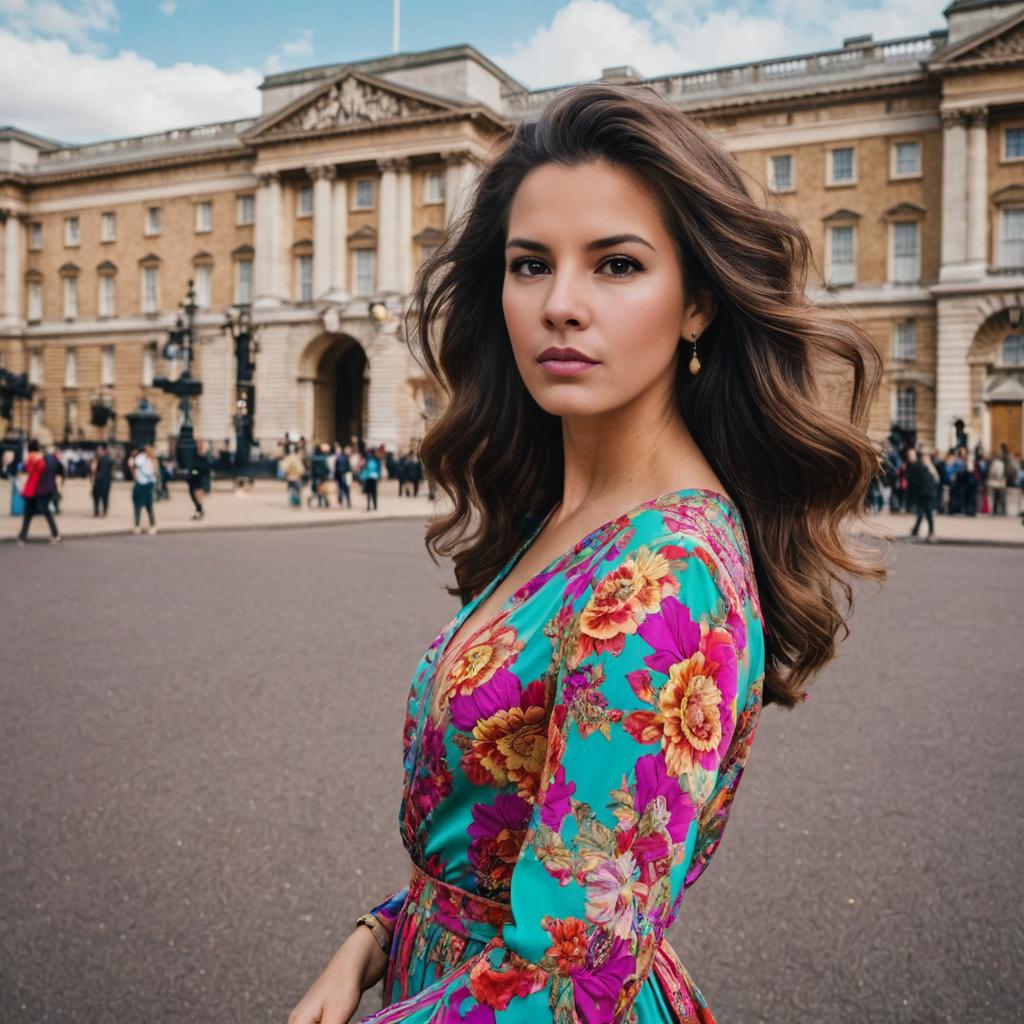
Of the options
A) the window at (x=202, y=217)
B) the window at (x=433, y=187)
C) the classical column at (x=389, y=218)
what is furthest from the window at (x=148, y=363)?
the window at (x=433, y=187)

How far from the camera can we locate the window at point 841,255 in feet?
150

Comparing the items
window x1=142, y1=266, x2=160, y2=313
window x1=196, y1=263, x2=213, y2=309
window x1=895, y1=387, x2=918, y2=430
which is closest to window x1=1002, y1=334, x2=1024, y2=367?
window x1=895, y1=387, x2=918, y2=430

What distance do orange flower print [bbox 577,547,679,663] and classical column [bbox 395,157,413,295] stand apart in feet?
168

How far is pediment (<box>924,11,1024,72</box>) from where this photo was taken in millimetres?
40062

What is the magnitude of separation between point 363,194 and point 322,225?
2.60 m

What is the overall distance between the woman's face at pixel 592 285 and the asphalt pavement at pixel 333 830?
2524 millimetres

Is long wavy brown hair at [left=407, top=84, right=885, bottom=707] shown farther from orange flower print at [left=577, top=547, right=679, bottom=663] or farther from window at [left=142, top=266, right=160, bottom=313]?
window at [left=142, top=266, right=160, bottom=313]

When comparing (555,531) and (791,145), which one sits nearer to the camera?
(555,531)

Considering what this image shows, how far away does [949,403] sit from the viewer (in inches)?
1656

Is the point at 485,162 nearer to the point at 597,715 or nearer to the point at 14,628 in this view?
the point at 597,715

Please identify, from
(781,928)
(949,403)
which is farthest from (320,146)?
(781,928)

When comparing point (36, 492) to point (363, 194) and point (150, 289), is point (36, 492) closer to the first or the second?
point (363, 194)

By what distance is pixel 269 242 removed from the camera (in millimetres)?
53750

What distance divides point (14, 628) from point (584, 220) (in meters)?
9.07
